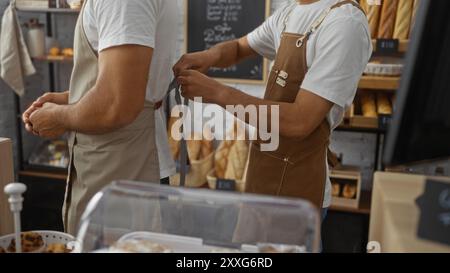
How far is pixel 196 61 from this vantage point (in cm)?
178

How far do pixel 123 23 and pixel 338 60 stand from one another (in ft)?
2.01

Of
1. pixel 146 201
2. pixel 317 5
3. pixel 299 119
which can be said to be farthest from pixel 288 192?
pixel 146 201

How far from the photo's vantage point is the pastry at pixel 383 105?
9.16 feet

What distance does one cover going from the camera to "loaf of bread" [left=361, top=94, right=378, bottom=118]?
2.82m

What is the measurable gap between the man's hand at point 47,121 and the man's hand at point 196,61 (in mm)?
427

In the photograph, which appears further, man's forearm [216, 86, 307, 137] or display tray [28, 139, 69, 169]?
display tray [28, 139, 69, 169]

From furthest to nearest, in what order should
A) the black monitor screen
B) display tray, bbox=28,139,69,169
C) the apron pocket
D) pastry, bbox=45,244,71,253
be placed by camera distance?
display tray, bbox=28,139,69,169, the apron pocket, pastry, bbox=45,244,71,253, the black monitor screen

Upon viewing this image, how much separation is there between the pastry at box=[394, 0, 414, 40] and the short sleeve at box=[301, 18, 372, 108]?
1.44 meters

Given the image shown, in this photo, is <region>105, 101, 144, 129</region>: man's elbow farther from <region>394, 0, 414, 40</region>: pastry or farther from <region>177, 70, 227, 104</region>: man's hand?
<region>394, 0, 414, 40</region>: pastry

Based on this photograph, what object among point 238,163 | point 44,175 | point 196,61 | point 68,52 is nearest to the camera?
point 196,61

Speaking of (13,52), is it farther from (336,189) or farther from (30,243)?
(30,243)

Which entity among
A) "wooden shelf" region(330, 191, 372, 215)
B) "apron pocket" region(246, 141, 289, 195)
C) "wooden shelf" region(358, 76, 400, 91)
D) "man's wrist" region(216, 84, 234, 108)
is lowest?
"wooden shelf" region(330, 191, 372, 215)

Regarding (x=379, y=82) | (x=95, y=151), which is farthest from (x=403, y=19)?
(x=95, y=151)

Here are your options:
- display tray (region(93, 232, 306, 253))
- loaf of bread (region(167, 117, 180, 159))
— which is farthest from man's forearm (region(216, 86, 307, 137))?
loaf of bread (region(167, 117, 180, 159))
